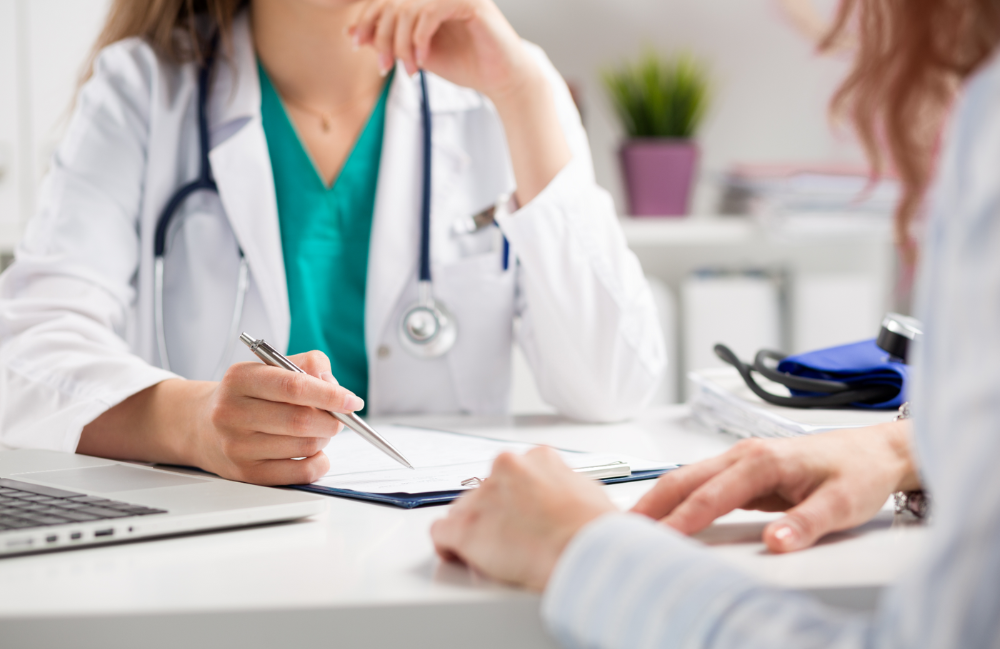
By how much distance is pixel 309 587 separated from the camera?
0.44m

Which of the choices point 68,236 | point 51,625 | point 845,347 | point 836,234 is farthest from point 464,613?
point 836,234

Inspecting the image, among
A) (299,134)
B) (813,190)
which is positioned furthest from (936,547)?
(813,190)

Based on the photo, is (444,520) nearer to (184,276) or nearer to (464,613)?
(464,613)

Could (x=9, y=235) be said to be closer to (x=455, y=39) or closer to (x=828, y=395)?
(x=455, y=39)

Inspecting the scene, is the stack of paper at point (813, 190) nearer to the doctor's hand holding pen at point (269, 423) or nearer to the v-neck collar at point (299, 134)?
the v-neck collar at point (299, 134)

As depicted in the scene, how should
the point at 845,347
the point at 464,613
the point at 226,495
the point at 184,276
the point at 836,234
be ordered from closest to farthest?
the point at 464,613 → the point at 226,495 → the point at 845,347 → the point at 184,276 → the point at 836,234

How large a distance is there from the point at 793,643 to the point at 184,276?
97 cm

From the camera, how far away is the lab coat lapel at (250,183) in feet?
3.68

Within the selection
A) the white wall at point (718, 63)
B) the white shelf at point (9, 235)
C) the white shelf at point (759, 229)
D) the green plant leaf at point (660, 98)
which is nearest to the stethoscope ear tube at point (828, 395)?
the white shelf at point (759, 229)

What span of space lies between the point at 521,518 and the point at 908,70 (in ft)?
0.94

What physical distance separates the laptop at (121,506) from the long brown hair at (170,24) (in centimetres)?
69

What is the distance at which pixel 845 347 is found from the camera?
3.03 ft

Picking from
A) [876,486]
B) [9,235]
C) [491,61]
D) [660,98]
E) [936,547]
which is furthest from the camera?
[660,98]

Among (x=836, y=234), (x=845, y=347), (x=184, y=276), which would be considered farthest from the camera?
(x=836, y=234)
